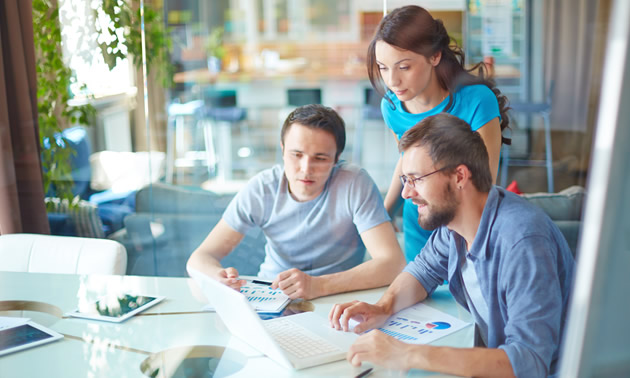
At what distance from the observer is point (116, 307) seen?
1541 millimetres

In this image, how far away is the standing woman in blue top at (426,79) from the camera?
1.64 metres

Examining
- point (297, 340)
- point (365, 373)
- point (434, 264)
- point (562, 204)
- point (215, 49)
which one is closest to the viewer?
point (365, 373)

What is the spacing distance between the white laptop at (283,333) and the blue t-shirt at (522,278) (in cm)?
32

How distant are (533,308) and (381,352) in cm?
31

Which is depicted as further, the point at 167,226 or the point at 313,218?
the point at 167,226

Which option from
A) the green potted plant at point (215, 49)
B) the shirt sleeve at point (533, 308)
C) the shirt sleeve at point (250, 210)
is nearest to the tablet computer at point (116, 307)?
the shirt sleeve at point (250, 210)

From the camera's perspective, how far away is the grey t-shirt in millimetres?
1864

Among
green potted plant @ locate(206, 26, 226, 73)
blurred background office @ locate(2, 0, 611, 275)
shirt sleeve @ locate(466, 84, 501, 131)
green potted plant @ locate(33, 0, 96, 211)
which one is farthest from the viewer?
green potted plant @ locate(206, 26, 226, 73)

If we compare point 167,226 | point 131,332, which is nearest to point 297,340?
point 131,332

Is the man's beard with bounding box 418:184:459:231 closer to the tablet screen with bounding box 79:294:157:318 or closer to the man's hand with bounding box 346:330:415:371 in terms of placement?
the man's hand with bounding box 346:330:415:371

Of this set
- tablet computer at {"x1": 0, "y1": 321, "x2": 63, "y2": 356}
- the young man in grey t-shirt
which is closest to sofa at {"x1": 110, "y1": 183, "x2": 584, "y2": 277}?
the young man in grey t-shirt

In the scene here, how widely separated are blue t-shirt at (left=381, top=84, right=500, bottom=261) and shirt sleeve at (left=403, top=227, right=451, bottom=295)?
173mm

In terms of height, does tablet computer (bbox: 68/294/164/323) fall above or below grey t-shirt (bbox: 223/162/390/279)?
below

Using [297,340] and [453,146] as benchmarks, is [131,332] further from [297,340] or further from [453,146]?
[453,146]
